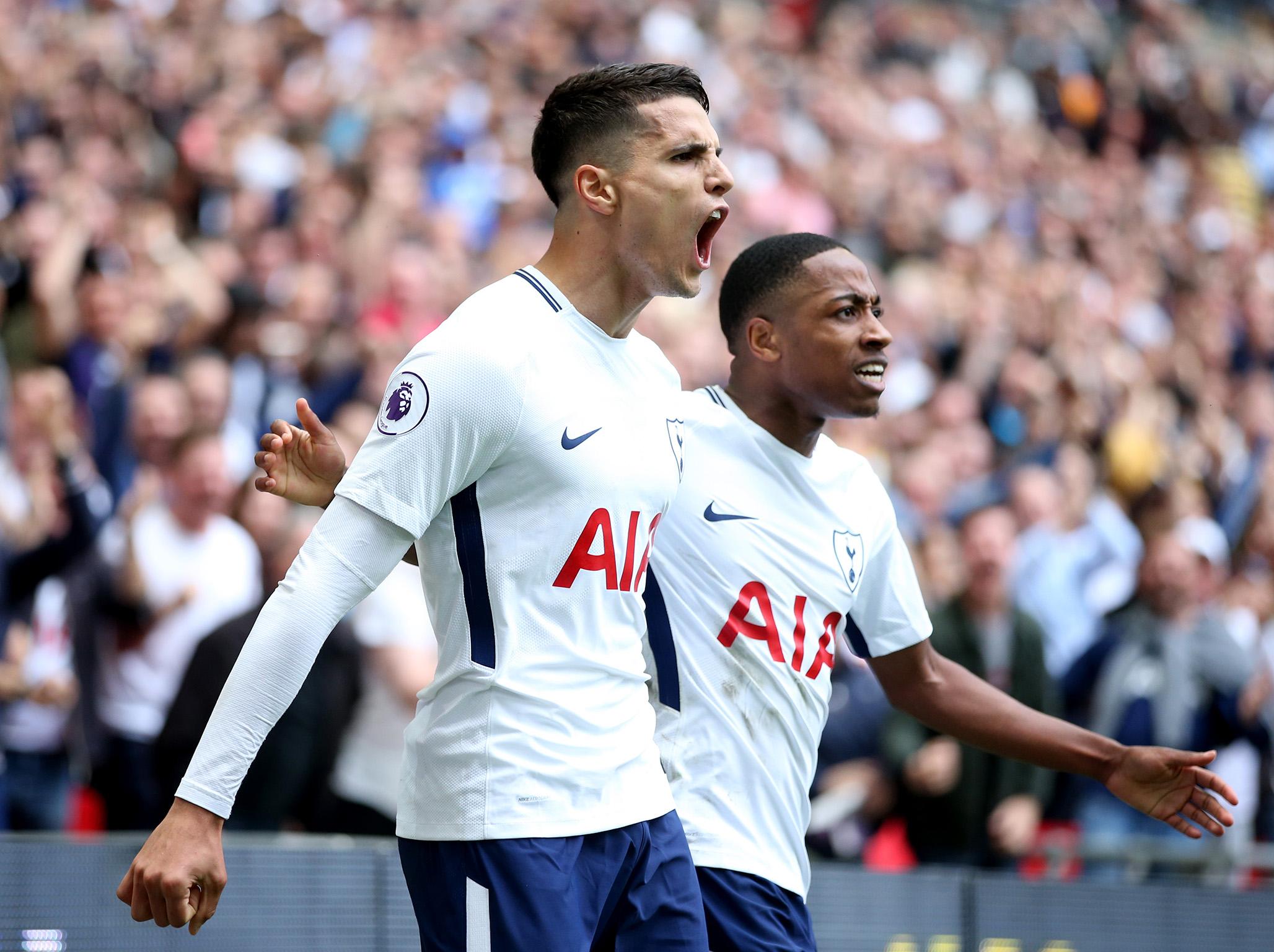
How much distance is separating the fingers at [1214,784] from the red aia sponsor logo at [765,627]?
91 cm

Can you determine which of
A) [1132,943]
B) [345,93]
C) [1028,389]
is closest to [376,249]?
[345,93]

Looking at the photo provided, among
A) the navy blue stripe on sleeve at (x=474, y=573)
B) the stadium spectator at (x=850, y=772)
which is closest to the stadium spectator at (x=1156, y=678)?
the stadium spectator at (x=850, y=772)

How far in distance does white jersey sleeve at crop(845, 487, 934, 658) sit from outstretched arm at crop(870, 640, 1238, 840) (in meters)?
0.05

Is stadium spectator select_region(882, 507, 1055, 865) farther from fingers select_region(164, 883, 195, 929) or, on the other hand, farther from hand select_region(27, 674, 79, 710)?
fingers select_region(164, 883, 195, 929)

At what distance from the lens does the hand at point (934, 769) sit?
709 cm

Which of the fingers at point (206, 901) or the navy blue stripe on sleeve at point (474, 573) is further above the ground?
the navy blue stripe on sleeve at point (474, 573)

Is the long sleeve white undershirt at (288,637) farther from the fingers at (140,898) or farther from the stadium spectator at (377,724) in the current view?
the stadium spectator at (377,724)

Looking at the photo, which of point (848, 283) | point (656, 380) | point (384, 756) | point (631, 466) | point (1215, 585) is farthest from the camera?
point (1215, 585)

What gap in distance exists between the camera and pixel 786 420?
4090 millimetres

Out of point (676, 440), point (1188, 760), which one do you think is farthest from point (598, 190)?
point (1188, 760)

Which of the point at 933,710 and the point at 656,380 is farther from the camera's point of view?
the point at 933,710

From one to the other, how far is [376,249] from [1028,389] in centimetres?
461

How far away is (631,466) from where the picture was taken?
121 inches

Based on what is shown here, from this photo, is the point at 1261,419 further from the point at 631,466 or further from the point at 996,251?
the point at 631,466
